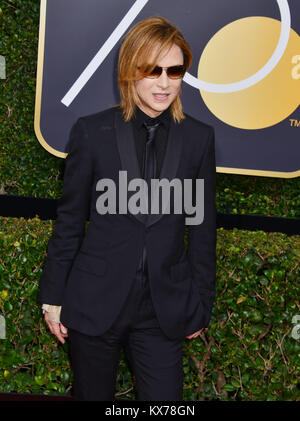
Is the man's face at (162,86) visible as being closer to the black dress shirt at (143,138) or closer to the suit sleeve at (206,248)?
the black dress shirt at (143,138)

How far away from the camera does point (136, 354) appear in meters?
2.30

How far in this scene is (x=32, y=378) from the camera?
3348 mm

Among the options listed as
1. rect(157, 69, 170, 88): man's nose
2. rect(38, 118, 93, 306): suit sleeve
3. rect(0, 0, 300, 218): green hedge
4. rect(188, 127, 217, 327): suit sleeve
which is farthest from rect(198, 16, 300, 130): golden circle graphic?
rect(38, 118, 93, 306): suit sleeve

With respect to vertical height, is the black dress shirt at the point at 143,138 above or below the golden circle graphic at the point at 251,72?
below

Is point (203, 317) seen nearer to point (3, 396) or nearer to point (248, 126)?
point (3, 396)

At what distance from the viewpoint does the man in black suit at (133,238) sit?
2.14 meters

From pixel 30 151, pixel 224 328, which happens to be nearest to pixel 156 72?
pixel 224 328

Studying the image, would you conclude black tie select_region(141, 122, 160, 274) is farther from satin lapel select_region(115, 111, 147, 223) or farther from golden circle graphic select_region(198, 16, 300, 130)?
golden circle graphic select_region(198, 16, 300, 130)

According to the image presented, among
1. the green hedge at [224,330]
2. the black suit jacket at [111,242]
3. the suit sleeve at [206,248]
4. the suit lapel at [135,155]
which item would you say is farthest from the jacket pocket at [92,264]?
the green hedge at [224,330]

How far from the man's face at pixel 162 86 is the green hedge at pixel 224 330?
1.32 meters

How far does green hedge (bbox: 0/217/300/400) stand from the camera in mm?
3088

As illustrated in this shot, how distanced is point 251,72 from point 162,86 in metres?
2.25

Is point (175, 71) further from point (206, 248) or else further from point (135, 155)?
point (206, 248)
